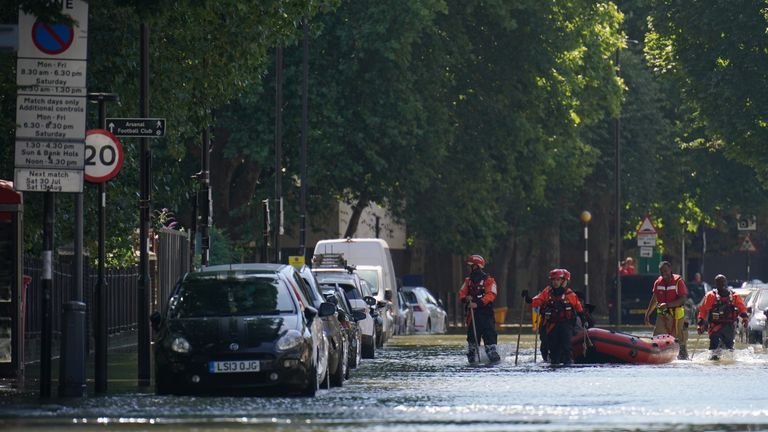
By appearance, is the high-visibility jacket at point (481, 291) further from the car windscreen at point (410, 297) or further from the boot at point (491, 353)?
the car windscreen at point (410, 297)

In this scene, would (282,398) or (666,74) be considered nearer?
(282,398)

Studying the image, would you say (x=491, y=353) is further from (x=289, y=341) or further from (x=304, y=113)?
(x=304, y=113)

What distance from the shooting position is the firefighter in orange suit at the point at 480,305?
106ft

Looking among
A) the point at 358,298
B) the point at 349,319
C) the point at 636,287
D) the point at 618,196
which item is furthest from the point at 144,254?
the point at 618,196

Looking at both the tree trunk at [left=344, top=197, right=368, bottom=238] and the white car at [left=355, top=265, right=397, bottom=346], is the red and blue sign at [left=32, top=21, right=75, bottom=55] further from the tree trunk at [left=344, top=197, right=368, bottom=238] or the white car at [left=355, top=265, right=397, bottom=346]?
the tree trunk at [left=344, top=197, right=368, bottom=238]

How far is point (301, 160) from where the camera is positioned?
51531 millimetres

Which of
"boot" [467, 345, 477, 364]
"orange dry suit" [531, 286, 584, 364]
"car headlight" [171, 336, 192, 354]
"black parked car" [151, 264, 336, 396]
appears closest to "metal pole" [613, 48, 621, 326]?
"boot" [467, 345, 477, 364]

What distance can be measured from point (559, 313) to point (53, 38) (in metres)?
12.6

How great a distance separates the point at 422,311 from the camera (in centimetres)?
5866

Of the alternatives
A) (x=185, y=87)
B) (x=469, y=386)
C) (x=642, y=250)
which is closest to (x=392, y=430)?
(x=469, y=386)

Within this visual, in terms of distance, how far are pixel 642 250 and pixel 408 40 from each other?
55.5 ft

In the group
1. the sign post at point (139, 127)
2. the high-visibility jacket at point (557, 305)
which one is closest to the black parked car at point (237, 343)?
the sign post at point (139, 127)

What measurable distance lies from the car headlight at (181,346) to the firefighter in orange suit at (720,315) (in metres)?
17.5

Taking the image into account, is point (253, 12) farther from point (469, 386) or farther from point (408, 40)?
point (408, 40)
